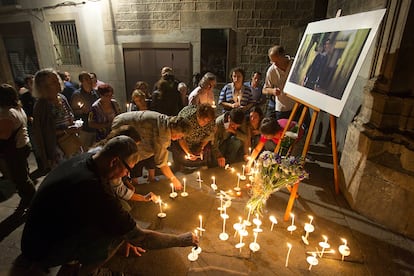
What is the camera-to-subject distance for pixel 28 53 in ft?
34.8

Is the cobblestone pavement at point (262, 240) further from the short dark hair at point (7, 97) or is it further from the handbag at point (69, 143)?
the short dark hair at point (7, 97)

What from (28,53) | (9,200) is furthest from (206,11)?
(28,53)

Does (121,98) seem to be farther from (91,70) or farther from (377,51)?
(377,51)

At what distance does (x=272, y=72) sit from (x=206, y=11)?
3.54 metres

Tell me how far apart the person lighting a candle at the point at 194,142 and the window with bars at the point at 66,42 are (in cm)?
704

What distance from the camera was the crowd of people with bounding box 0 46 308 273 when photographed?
197cm

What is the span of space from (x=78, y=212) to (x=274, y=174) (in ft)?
6.59

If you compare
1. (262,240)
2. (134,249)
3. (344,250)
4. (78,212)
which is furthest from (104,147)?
(344,250)

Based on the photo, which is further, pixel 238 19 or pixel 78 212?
pixel 238 19

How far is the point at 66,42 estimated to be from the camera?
30.4ft

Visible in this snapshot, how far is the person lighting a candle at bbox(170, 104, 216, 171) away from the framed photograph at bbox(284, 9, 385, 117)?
1.40 metres

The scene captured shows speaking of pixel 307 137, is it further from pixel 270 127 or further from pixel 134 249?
pixel 134 249

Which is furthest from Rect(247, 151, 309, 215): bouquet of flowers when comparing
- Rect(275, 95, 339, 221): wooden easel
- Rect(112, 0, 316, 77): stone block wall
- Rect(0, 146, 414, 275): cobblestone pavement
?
Rect(112, 0, 316, 77): stone block wall

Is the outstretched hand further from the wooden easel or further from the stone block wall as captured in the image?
the stone block wall
